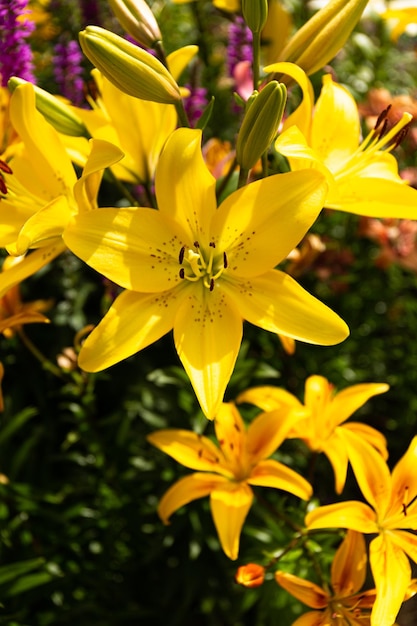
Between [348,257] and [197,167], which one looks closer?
[197,167]

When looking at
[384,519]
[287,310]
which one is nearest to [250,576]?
[384,519]

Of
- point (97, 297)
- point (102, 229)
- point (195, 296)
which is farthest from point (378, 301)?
point (102, 229)

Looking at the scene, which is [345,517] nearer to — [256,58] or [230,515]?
[230,515]

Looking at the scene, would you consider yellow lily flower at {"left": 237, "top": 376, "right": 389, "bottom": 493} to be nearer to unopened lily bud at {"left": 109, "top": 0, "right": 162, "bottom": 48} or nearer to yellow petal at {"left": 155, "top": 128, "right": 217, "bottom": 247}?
yellow petal at {"left": 155, "top": 128, "right": 217, "bottom": 247}

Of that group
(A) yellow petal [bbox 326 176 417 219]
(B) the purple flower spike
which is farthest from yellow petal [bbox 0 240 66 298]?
(A) yellow petal [bbox 326 176 417 219]

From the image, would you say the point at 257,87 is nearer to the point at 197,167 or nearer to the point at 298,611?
the point at 197,167

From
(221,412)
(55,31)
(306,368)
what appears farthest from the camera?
(306,368)
